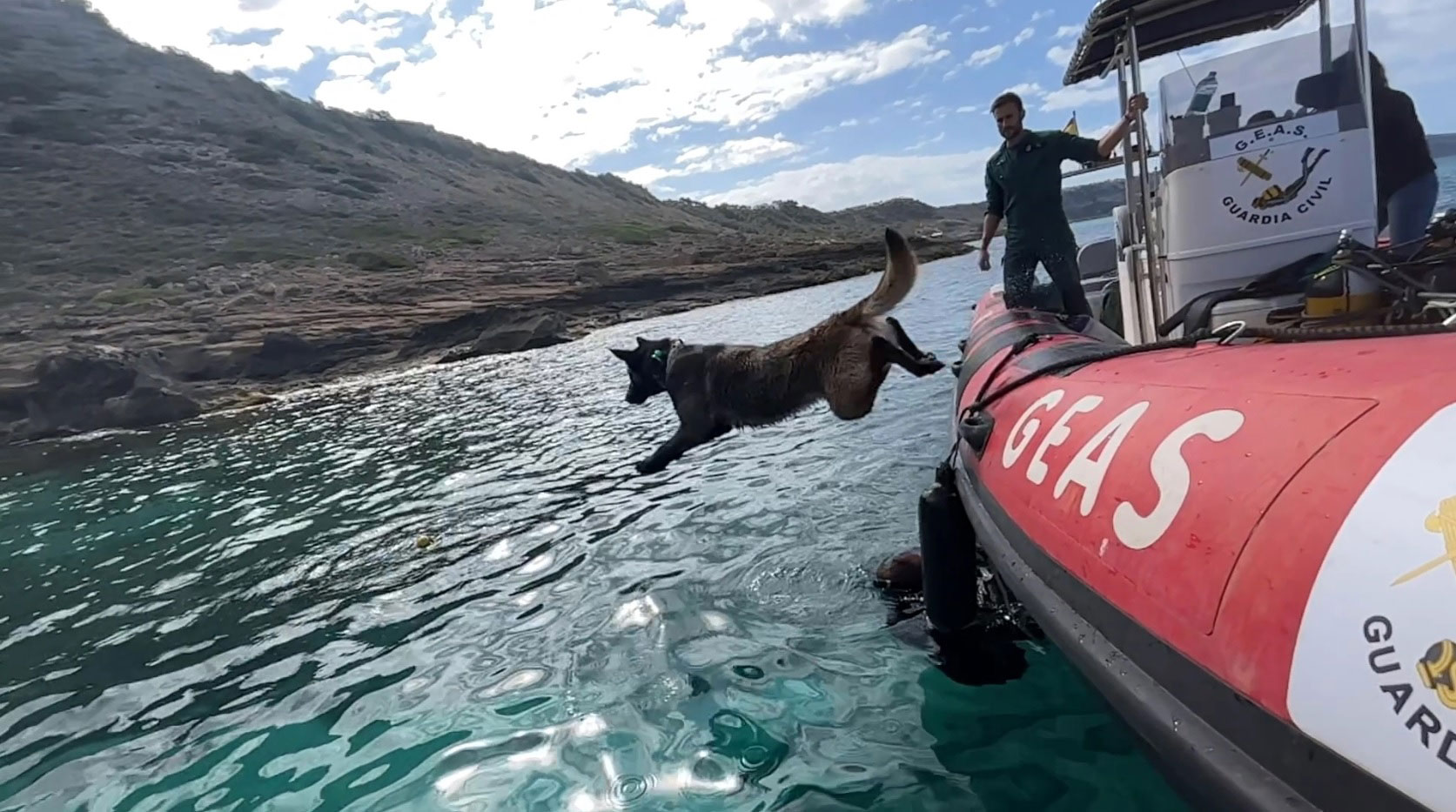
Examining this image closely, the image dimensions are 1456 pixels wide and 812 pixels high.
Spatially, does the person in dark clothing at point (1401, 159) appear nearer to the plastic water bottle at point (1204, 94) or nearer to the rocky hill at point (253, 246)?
the plastic water bottle at point (1204, 94)

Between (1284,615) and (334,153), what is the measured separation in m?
98.3

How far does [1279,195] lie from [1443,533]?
5631mm

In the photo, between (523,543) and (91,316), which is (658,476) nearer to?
(523,543)

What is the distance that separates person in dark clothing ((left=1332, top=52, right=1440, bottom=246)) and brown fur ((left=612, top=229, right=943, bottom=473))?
384 centimetres

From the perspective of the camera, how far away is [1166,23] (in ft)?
26.5

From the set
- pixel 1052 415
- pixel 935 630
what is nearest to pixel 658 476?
pixel 935 630

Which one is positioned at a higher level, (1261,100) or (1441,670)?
(1261,100)

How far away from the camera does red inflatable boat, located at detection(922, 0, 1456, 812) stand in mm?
1929

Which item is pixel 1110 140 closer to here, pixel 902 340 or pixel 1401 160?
pixel 1401 160

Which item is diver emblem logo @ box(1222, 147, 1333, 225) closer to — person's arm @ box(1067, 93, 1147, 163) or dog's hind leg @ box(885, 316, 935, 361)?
person's arm @ box(1067, 93, 1147, 163)

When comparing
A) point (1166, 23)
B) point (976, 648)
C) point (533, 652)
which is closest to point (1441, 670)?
point (976, 648)

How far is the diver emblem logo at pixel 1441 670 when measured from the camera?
1.74 meters

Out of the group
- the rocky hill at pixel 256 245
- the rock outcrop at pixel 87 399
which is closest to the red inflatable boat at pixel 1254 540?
the rocky hill at pixel 256 245

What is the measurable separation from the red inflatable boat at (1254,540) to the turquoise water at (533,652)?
970 mm
